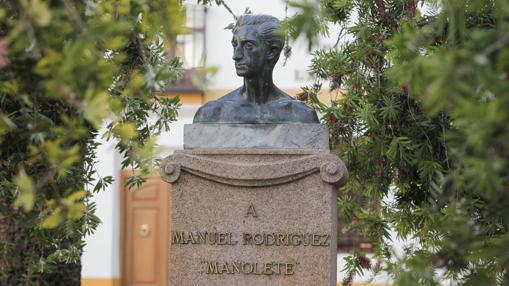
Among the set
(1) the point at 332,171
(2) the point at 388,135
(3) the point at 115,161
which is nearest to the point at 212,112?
(1) the point at 332,171

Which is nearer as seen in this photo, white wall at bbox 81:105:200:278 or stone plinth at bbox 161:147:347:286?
stone plinth at bbox 161:147:347:286

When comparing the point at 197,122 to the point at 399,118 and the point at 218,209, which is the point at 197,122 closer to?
the point at 218,209

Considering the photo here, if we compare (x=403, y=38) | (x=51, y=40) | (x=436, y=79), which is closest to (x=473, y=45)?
(x=436, y=79)

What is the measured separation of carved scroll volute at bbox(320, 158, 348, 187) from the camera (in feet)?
22.6

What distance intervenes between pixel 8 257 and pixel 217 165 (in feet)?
6.43

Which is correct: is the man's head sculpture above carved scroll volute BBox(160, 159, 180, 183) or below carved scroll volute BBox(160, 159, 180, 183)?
above

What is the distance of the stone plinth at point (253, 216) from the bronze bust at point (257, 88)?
238 mm

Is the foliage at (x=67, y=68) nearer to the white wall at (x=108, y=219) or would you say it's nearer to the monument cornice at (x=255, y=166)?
the monument cornice at (x=255, y=166)

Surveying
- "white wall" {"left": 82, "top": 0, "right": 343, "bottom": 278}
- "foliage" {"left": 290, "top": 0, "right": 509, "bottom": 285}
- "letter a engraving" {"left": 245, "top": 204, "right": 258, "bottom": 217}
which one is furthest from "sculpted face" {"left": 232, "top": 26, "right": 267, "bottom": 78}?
"white wall" {"left": 82, "top": 0, "right": 343, "bottom": 278}

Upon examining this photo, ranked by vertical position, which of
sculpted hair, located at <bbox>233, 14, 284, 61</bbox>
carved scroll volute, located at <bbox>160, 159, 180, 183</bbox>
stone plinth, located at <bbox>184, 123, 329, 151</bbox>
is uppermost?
sculpted hair, located at <bbox>233, 14, 284, 61</bbox>

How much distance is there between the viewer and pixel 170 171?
23.4ft

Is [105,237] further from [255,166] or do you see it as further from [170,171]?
[255,166]

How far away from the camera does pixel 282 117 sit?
7133mm

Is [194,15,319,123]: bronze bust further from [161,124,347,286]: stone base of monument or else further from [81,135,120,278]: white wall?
[81,135,120,278]: white wall
